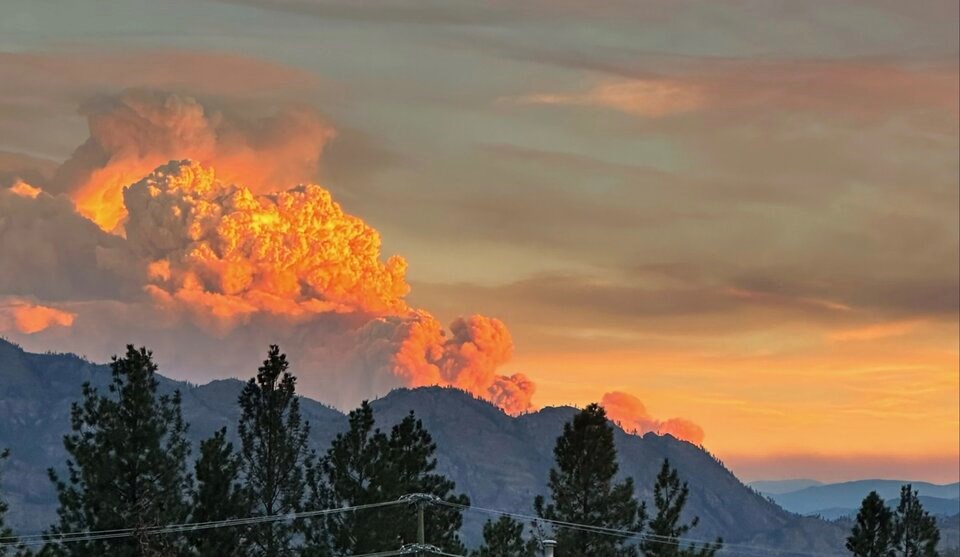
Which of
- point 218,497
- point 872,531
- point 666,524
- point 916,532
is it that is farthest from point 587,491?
point 916,532

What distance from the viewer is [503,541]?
5861 inches

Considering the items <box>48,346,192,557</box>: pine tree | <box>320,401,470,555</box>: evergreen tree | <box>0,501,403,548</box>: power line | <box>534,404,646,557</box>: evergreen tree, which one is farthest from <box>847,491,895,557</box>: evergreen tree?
<box>48,346,192,557</box>: pine tree

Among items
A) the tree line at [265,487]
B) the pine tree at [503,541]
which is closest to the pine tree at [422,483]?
the tree line at [265,487]

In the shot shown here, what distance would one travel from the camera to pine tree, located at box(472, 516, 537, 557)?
14738 centimetres

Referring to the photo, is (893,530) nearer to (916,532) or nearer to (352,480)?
(916,532)

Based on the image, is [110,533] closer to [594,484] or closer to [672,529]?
[594,484]

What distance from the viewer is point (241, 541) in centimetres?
11725

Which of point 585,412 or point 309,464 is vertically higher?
point 585,412

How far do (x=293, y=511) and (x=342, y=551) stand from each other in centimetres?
548

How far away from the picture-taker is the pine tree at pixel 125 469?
111m

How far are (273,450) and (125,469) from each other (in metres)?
13.1

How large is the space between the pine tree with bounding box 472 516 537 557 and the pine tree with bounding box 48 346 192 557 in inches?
1593

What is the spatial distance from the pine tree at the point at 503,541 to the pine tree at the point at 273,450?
2905 cm

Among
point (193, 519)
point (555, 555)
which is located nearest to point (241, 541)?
point (193, 519)
